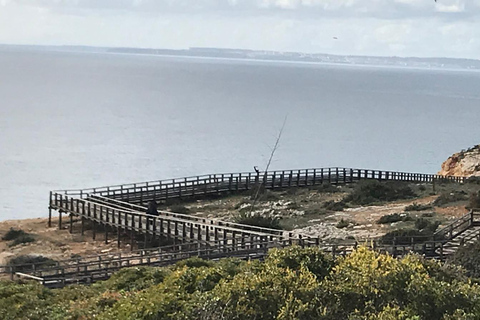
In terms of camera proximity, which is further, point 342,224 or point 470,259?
point 342,224

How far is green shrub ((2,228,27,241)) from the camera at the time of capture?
39250 mm

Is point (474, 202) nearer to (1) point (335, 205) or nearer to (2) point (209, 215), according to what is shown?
(1) point (335, 205)

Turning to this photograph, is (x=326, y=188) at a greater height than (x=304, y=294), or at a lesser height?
lesser

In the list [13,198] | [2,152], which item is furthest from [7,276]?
[2,152]

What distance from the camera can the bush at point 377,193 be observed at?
1791 inches

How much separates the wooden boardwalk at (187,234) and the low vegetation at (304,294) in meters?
2.68

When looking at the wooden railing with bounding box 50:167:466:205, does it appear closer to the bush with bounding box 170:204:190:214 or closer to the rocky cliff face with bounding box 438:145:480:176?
the bush with bounding box 170:204:190:214

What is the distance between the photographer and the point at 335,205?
1710 inches

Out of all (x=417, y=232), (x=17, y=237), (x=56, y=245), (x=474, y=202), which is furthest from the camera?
(x=17, y=237)

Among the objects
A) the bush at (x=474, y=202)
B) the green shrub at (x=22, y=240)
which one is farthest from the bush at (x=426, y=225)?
the green shrub at (x=22, y=240)

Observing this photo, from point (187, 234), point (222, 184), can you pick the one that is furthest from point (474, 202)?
point (222, 184)

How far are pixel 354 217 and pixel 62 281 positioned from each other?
19.5 meters

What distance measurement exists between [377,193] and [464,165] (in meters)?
17.7

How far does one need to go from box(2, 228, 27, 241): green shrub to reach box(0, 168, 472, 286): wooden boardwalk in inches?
90.1
